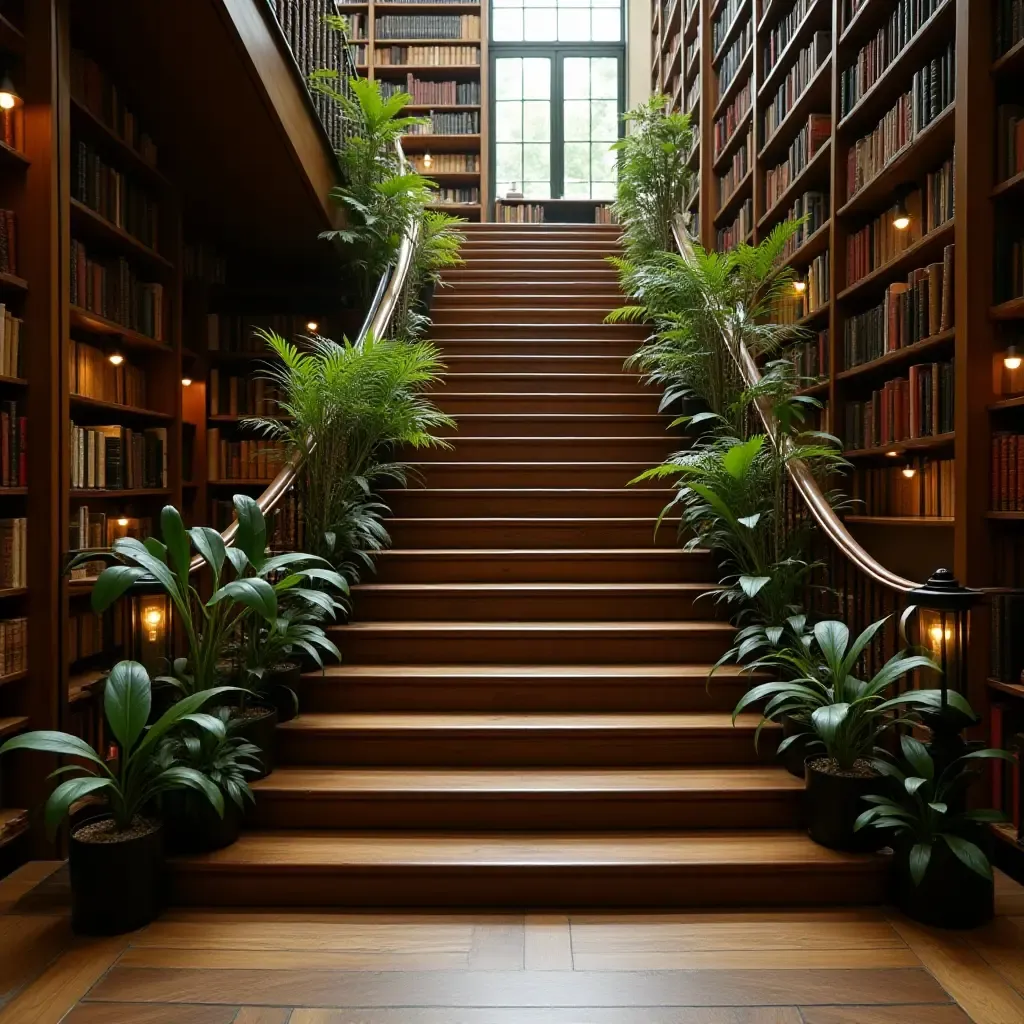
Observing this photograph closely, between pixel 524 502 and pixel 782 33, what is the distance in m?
3.26

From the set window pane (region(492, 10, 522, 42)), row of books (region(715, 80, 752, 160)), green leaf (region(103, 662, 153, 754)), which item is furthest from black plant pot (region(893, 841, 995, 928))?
window pane (region(492, 10, 522, 42))

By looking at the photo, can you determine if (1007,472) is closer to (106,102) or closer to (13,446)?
(13,446)

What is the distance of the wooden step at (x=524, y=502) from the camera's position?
4453mm

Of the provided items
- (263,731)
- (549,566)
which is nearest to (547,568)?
(549,566)

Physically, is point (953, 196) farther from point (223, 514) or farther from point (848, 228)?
point (223, 514)

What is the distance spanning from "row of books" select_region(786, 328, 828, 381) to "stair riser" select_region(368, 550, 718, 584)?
1125mm

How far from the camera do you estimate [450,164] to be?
9586mm

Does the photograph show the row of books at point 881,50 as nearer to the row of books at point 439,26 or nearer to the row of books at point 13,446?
the row of books at point 13,446

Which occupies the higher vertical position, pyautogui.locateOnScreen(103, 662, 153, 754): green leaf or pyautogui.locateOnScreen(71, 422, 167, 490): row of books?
pyautogui.locateOnScreen(71, 422, 167, 490): row of books

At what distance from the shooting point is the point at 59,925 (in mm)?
2400

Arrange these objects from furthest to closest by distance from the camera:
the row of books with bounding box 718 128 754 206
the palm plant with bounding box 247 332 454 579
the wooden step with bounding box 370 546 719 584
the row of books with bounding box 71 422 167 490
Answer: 1. the row of books with bounding box 718 128 754 206
2. the wooden step with bounding box 370 546 719 584
3. the row of books with bounding box 71 422 167 490
4. the palm plant with bounding box 247 332 454 579

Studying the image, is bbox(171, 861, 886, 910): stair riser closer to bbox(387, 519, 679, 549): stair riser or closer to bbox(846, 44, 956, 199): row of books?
bbox(387, 519, 679, 549): stair riser

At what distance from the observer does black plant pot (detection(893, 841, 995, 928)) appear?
7.73 ft

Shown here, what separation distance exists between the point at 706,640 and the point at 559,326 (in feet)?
10.0
